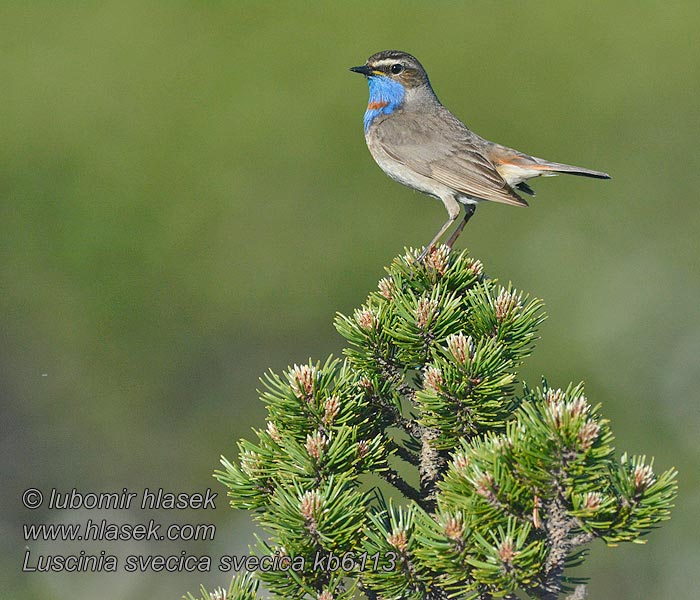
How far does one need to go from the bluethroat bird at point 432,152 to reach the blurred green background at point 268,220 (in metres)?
2.06

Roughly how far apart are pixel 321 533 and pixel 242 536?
373 centimetres

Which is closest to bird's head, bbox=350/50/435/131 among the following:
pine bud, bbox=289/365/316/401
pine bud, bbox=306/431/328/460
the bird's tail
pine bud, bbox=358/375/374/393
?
the bird's tail

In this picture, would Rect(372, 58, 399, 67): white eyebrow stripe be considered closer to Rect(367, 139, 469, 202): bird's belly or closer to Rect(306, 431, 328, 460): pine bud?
Rect(367, 139, 469, 202): bird's belly

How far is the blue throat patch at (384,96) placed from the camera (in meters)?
4.85

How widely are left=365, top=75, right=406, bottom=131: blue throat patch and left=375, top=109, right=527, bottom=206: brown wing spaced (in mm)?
124

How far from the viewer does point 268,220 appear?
24.0 ft

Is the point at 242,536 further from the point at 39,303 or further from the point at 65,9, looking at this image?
the point at 65,9

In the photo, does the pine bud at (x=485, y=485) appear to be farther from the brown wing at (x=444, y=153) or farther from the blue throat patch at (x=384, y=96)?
the blue throat patch at (x=384, y=96)

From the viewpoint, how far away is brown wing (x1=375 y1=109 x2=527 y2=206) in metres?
4.15

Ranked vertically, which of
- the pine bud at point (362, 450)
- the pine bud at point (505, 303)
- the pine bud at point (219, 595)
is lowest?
the pine bud at point (219, 595)

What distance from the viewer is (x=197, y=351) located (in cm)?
703

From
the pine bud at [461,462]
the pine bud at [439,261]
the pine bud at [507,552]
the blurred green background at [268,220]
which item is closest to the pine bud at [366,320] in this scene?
the pine bud at [439,261]

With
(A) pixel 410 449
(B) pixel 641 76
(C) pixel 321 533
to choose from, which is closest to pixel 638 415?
(B) pixel 641 76

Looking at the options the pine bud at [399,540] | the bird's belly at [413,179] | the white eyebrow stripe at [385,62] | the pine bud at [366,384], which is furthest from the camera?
the white eyebrow stripe at [385,62]
